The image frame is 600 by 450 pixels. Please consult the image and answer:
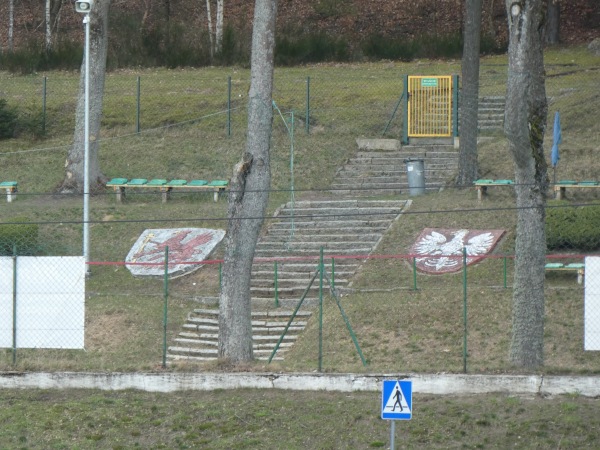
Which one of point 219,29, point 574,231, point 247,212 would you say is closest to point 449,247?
point 574,231

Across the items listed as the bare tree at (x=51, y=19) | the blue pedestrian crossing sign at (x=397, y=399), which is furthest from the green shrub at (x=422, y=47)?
the blue pedestrian crossing sign at (x=397, y=399)

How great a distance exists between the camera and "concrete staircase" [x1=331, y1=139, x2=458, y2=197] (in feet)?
98.1

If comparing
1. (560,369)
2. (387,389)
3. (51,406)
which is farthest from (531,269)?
(51,406)

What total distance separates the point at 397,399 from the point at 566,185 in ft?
45.1

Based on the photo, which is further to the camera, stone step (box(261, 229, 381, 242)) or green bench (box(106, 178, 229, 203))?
green bench (box(106, 178, 229, 203))

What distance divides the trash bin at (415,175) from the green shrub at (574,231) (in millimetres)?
5430

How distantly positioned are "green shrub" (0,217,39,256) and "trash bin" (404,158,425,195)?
8792 millimetres

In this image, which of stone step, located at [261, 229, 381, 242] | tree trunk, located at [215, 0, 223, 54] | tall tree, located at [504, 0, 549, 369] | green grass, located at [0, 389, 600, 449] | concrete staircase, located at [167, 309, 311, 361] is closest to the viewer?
green grass, located at [0, 389, 600, 449]

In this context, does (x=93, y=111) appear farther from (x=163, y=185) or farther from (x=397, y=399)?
(x=397, y=399)

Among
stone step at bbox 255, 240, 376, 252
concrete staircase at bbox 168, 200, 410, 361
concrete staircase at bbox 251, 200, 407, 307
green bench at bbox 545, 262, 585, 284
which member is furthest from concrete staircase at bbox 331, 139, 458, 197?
green bench at bbox 545, 262, 585, 284

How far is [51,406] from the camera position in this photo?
17.8 meters

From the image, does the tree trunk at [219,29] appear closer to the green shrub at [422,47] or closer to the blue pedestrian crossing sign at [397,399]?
the green shrub at [422,47]

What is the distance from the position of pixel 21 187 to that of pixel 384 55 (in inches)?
659

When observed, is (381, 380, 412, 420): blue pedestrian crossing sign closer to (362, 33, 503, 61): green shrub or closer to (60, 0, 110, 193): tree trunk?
(60, 0, 110, 193): tree trunk
